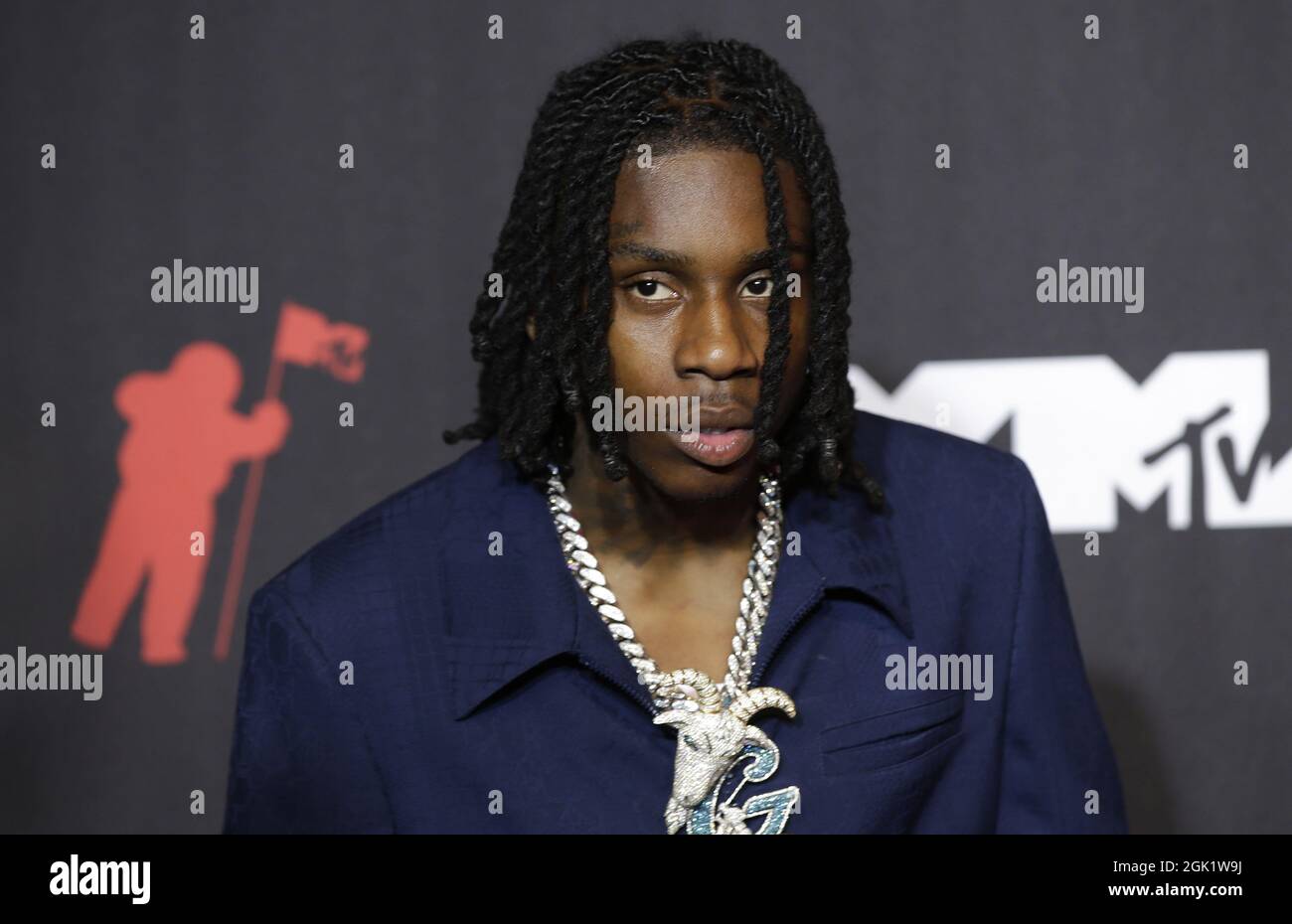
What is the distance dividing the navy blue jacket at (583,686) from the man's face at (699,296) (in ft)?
0.70

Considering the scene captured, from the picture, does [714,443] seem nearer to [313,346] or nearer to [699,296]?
[699,296]

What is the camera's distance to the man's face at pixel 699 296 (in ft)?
4.24

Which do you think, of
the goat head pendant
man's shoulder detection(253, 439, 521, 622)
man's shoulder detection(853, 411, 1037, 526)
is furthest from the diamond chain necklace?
man's shoulder detection(853, 411, 1037, 526)

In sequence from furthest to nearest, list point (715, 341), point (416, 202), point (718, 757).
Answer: point (416, 202) < point (718, 757) < point (715, 341)

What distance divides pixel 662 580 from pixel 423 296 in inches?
36.3

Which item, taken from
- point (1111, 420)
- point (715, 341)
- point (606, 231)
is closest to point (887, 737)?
point (715, 341)

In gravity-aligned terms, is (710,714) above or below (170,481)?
below

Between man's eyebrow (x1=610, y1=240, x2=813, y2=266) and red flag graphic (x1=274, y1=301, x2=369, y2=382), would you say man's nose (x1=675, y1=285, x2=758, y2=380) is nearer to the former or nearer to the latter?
man's eyebrow (x1=610, y1=240, x2=813, y2=266)

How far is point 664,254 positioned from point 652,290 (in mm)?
43

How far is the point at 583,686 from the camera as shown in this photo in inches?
56.1

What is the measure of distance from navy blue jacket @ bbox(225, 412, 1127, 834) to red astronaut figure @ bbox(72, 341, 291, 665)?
82 cm

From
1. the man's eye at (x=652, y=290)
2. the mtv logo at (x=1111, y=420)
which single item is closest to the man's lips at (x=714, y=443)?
the man's eye at (x=652, y=290)

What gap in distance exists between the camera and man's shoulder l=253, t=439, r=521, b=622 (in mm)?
1452

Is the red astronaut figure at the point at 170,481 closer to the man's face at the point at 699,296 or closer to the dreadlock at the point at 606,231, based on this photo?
the dreadlock at the point at 606,231
